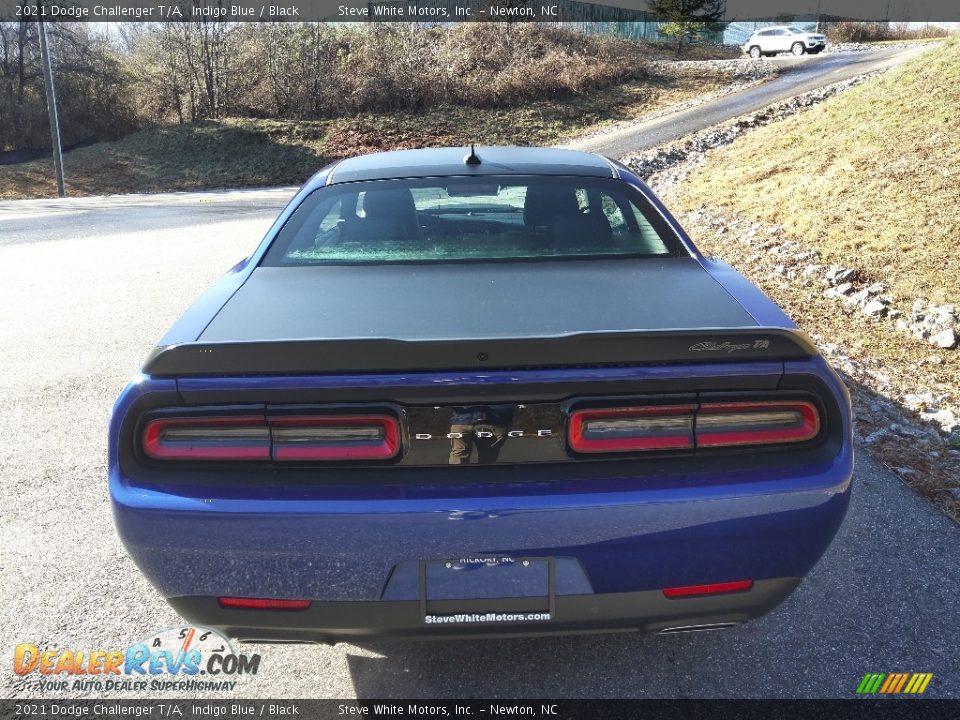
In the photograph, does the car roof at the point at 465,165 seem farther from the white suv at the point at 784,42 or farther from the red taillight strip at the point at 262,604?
the white suv at the point at 784,42

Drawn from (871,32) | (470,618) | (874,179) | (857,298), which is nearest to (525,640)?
(470,618)

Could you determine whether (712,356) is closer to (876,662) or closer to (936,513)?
(876,662)

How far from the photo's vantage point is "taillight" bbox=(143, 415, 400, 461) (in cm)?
198

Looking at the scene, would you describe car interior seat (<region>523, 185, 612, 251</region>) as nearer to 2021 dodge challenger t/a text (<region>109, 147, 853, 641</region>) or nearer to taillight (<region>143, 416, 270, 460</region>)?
2021 dodge challenger t/a text (<region>109, 147, 853, 641</region>)

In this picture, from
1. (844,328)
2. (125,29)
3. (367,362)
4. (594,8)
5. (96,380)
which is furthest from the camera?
(594,8)

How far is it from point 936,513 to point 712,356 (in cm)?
201

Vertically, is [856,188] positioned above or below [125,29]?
below

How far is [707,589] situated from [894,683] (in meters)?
0.78

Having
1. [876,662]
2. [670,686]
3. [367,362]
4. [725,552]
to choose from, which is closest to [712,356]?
[725,552]

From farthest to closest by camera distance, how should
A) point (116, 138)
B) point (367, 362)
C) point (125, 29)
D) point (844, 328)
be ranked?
→ 1. point (125, 29)
2. point (116, 138)
3. point (844, 328)
4. point (367, 362)

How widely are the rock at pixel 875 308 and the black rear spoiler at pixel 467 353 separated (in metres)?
4.46

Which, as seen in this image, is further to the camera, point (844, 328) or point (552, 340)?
point (844, 328)

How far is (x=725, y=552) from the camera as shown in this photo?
6.54ft

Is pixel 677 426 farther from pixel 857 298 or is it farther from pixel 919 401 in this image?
pixel 857 298
